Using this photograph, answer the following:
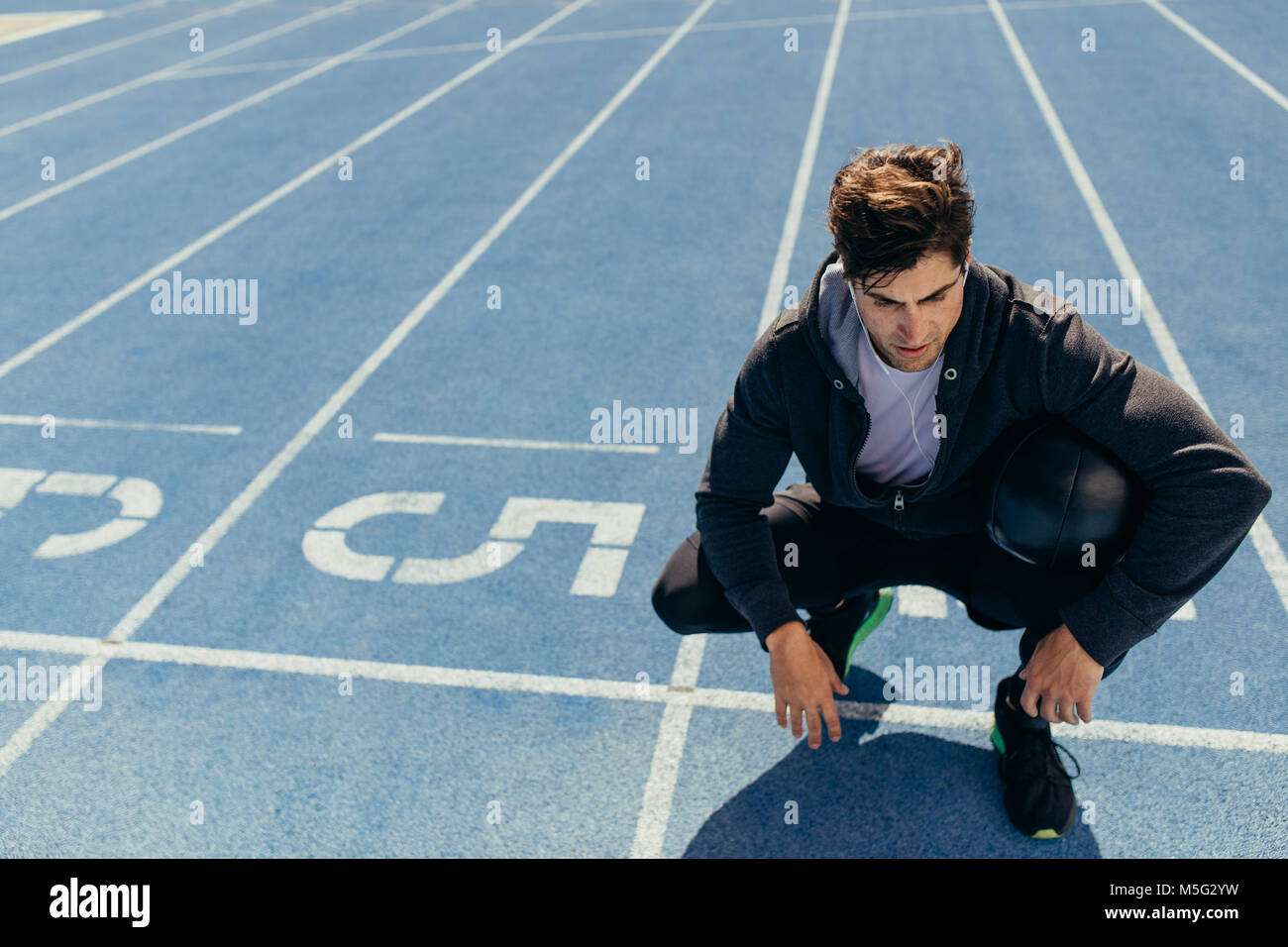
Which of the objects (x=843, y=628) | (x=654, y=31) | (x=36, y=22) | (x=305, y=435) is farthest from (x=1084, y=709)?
(x=36, y=22)

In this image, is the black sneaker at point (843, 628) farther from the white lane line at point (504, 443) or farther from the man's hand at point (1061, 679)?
the white lane line at point (504, 443)

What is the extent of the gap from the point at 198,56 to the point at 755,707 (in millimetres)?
14628

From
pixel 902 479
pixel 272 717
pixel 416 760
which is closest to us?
pixel 902 479

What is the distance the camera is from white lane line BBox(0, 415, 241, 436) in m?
5.21

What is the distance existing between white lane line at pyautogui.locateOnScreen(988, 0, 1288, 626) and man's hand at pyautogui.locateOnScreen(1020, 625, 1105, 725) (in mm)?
742

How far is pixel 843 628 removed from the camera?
3.30m

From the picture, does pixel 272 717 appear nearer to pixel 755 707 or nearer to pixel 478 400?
pixel 755 707

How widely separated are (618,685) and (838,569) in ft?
3.11

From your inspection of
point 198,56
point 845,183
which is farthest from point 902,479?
point 198,56

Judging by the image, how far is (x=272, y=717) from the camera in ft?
11.3

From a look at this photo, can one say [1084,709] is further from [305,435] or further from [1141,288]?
[1141,288]

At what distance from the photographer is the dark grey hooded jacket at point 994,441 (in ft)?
7.50
